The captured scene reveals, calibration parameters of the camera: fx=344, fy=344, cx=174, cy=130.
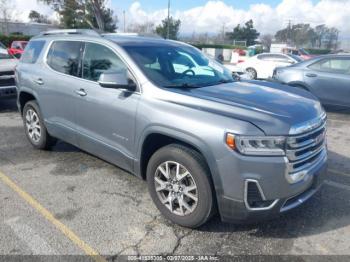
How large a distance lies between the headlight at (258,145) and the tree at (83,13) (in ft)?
106

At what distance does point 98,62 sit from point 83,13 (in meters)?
37.4

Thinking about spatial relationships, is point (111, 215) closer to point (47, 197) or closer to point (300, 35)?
point (47, 197)

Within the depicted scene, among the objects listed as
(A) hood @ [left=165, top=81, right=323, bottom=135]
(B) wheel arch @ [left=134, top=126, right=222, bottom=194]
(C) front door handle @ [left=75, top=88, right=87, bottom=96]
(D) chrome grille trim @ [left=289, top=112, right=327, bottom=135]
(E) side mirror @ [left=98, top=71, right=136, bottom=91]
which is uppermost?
(E) side mirror @ [left=98, top=71, right=136, bottom=91]

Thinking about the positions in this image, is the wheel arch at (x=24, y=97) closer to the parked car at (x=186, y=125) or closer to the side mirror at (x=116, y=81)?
the parked car at (x=186, y=125)

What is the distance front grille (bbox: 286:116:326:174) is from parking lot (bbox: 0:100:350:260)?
73 cm

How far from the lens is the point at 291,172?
9.43 ft

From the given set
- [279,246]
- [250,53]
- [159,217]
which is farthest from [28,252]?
[250,53]

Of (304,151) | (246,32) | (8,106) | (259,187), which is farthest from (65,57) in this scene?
(246,32)

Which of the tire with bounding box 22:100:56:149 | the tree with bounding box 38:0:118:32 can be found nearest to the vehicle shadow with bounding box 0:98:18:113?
the tire with bounding box 22:100:56:149

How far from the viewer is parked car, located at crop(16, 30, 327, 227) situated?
2.82m

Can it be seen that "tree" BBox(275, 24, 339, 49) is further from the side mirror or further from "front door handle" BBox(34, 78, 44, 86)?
the side mirror

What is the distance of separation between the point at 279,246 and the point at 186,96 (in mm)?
1609

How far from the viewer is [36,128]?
17.5 ft

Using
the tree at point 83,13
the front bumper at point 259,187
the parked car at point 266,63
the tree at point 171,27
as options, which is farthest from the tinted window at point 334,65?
the tree at point 171,27
